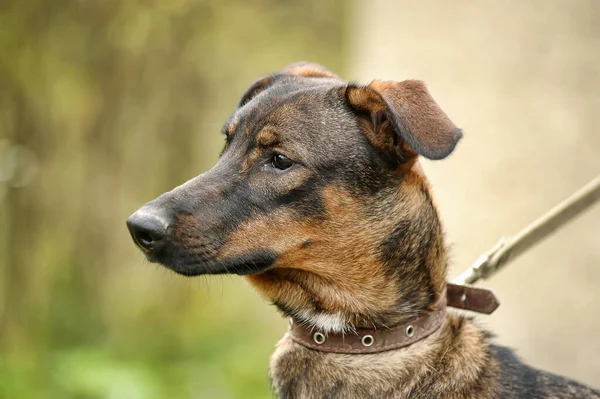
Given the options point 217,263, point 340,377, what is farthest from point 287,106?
point 340,377

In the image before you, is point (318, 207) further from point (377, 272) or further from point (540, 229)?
point (540, 229)

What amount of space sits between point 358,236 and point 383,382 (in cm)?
69

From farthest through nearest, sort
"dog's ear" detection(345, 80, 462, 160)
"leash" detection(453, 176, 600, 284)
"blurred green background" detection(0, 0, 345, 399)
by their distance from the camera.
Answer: "blurred green background" detection(0, 0, 345, 399), "leash" detection(453, 176, 600, 284), "dog's ear" detection(345, 80, 462, 160)

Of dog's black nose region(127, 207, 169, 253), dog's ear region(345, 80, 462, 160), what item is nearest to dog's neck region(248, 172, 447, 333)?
dog's ear region(345, 80, 462, 160)

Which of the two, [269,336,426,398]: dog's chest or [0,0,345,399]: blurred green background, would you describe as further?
[0,0,345,399]: blurred green background

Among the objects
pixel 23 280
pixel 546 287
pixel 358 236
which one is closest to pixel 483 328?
pixel 358 236

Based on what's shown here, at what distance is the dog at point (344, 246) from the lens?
3.78 meters

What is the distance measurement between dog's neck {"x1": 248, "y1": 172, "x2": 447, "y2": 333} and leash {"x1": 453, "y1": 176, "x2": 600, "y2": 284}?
1.63 ft

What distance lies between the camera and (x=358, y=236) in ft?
12.9

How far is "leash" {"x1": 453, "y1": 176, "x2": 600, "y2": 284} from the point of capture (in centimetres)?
429

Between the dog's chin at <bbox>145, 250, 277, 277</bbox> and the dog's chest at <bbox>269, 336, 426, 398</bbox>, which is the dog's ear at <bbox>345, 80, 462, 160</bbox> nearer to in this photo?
the dog's chin at <bbox>145, 250, 277, 277</bbox>

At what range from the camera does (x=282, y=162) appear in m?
3.97

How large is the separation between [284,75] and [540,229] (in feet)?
5.27

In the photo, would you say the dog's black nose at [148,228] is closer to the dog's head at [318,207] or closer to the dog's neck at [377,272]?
the dog's head at [318,207]
